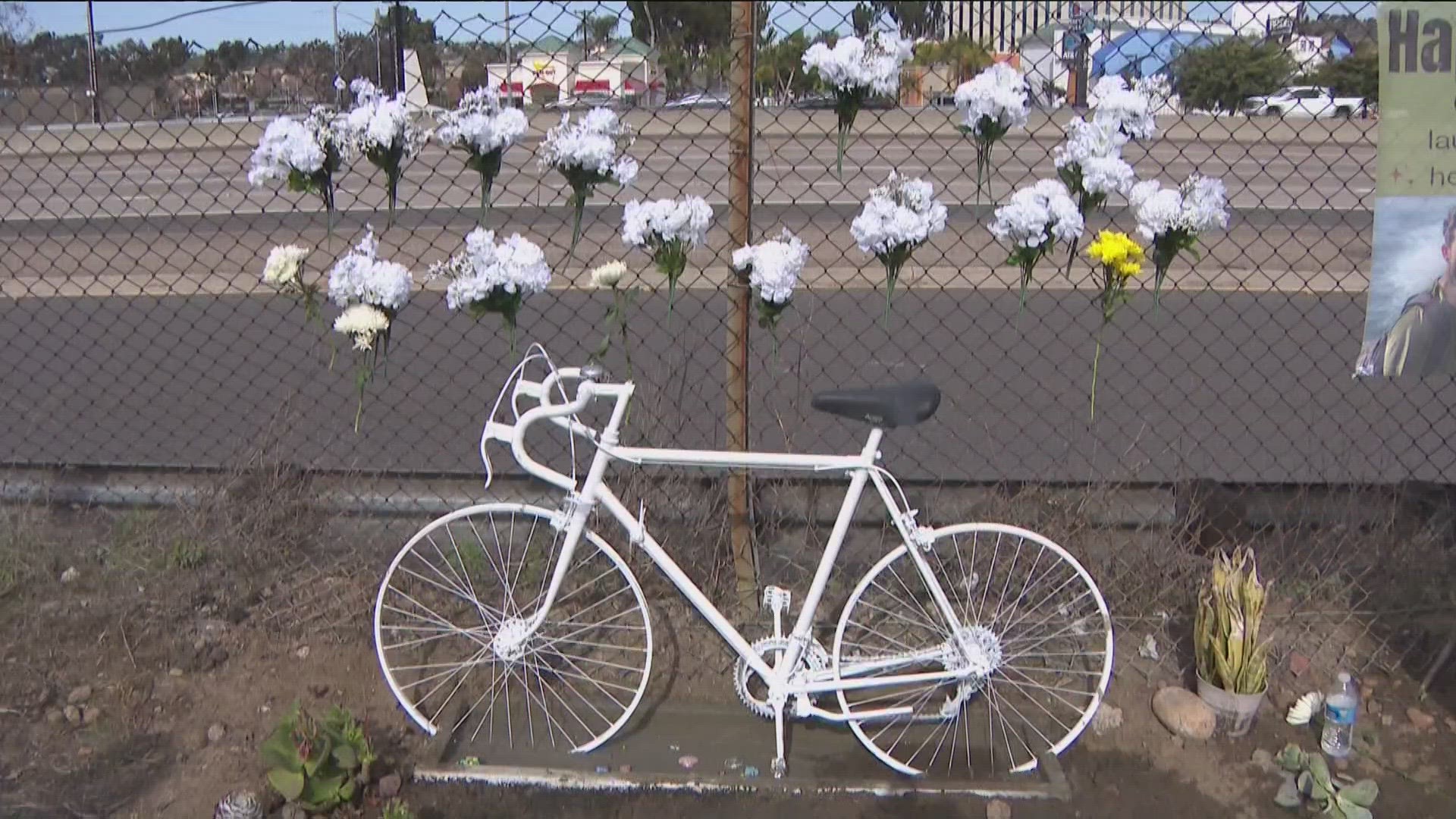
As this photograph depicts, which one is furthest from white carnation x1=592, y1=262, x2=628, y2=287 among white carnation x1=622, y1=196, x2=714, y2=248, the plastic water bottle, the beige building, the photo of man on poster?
the plastic water bottle

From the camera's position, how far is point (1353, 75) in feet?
13.0

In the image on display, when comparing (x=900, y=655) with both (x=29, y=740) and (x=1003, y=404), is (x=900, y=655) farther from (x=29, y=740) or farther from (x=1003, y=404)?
(x=1003, y=404)

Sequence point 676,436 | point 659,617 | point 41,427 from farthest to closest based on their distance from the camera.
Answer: point 41,427
point 676,436
point 659,617

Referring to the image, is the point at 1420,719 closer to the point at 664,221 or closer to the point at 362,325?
the point at 664,221

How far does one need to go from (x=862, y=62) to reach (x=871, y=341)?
4087 mm

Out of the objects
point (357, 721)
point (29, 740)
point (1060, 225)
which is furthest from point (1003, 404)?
point (29, 740)

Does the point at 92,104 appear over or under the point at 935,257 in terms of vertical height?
over

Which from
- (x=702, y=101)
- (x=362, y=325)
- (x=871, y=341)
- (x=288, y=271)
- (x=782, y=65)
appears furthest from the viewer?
(x=871, y=341)

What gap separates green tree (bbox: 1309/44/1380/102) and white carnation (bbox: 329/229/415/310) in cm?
285

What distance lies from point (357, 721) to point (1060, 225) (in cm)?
224

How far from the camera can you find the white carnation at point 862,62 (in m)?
3.01

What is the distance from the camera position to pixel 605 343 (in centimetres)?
322

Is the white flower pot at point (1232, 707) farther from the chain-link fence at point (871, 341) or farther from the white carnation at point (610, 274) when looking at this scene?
the white carnation at point (610, 274)

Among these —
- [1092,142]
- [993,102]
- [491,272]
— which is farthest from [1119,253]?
[491,272]
